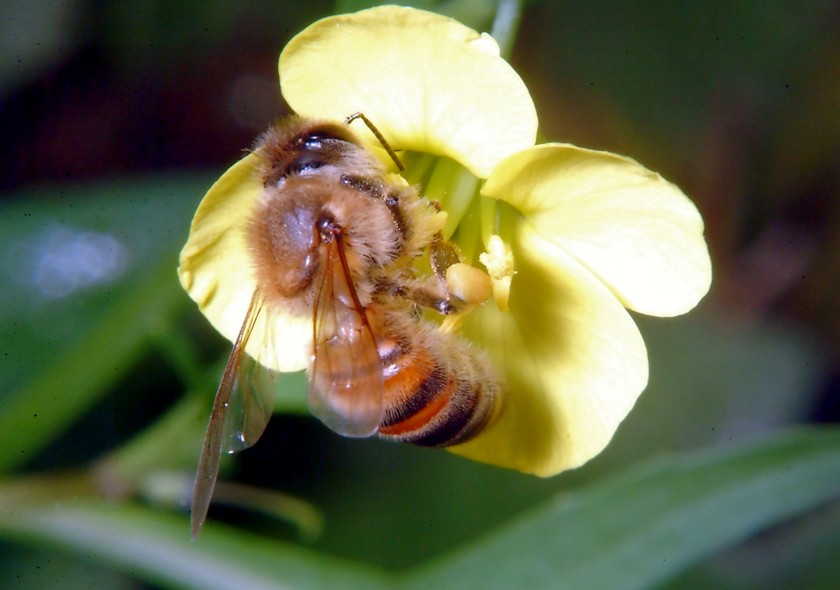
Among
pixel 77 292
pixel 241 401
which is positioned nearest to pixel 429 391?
pixel 241 401

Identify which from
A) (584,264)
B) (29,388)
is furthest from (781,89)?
(29,388)

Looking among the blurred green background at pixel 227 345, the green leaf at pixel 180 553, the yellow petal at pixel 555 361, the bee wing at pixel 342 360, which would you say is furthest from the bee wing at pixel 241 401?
the green leaf at pixel 180 553

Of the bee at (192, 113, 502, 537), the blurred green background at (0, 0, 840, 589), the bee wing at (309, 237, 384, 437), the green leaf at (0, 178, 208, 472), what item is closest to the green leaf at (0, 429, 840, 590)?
the blurred green background at (0, 0, 840, 589)

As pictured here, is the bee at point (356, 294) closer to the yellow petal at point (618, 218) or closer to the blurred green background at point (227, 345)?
the yellow petal at point (618, 218)

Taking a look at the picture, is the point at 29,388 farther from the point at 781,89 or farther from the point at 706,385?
the point at 781,89

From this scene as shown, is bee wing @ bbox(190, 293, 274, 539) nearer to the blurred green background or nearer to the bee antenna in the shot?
the bee antenna
